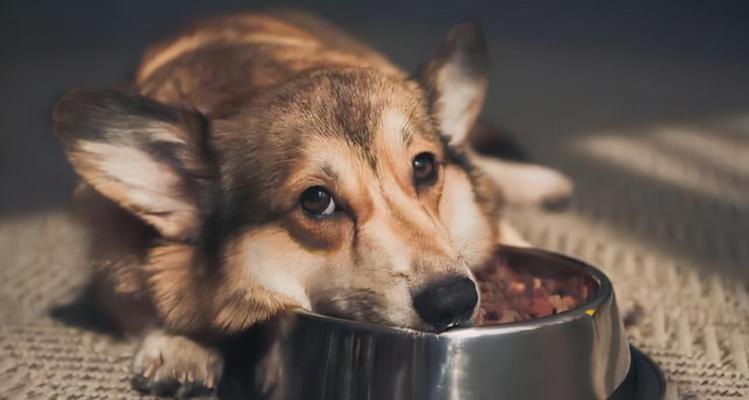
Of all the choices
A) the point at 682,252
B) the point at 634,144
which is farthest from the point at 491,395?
the point at 634,144

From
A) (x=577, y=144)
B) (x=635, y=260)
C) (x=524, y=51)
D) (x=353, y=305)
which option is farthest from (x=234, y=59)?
(x=524, y=51)

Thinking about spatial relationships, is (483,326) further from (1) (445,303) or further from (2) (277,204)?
(2) (277,204)

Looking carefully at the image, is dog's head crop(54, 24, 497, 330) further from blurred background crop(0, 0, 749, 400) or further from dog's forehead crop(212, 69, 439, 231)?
blurred background crop(0, 0, 749, 400)

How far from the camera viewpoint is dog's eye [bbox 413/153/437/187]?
50.9 inches

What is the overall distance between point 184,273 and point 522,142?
160 cm

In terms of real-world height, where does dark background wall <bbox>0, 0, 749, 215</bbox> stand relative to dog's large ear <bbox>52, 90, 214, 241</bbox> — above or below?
below

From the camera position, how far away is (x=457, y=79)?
4.91ft

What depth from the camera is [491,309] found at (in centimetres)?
133

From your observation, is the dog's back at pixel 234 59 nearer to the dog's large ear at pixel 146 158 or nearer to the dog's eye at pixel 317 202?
the dog's large ear at pixel 146 158

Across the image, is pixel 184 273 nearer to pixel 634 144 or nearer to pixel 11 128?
pixel 634 144

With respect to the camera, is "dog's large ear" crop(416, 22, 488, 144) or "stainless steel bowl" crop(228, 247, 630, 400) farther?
"dog's large ear" crop(416, 22, 488, 144)

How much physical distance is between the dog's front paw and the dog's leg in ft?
2.99

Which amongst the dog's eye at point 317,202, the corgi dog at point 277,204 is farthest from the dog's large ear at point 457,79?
the dog's eye at point 317,202

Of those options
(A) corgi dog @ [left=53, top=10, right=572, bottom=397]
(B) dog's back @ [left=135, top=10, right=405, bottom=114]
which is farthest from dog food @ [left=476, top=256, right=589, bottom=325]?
(B) dog's back @ [left=135, top=10, right=405, bottom=114]
